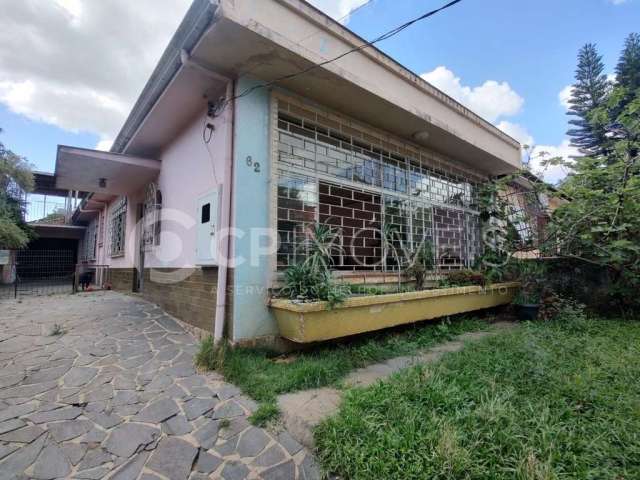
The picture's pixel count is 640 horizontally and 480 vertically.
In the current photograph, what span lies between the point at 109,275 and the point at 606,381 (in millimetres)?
11453

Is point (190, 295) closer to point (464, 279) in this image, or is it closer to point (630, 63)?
point (464, 279)

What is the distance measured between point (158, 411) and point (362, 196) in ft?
13.0

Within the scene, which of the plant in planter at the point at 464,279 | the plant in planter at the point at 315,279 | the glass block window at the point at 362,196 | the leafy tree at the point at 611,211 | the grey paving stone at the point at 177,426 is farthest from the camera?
the plant in planter at the point at 464,279

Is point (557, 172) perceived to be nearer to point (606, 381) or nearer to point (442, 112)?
point (442, 112)

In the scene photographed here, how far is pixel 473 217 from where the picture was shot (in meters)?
7.68

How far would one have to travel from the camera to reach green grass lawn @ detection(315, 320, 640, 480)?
171 cm

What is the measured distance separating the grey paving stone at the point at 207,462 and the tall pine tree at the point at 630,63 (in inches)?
808

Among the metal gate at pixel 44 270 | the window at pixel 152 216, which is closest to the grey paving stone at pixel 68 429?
the window at pixel 152 216

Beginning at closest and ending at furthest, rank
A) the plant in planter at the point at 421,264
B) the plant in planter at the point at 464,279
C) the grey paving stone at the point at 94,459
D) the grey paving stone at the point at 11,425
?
the grey paving stone at the point at 94,459
the grey paving stone at the point at 11,425
the plant in planter at the point at 421,264
the plant in planter at the point at 464,279

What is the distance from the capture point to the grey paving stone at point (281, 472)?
191cm

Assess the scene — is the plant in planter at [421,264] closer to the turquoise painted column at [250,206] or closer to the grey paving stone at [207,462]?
the turquoise painted column at [250,206]

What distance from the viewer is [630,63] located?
Result: 1418 centimetres

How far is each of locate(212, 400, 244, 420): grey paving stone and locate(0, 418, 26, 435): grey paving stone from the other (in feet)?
4.53

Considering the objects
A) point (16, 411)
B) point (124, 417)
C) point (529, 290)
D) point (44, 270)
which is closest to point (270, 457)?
point (124, 417)
